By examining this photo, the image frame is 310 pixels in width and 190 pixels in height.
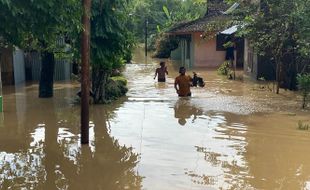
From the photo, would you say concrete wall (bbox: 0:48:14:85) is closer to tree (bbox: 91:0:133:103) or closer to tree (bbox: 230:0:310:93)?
tree (bbox: 91:0:133:103)

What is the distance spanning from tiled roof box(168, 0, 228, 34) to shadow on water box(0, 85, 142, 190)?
17924 millimetres

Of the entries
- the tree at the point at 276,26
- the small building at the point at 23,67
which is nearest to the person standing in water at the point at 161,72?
the small building at the point at 23,67

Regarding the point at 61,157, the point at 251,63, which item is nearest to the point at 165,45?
the point at 251,63

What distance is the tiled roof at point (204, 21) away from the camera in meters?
30.0

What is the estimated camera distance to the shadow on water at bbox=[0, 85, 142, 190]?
22.5 ft

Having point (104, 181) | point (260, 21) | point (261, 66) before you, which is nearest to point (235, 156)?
point (104, 181)

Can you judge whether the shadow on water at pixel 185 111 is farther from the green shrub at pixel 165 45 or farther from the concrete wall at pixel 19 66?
the green shrub at pixel 165 45

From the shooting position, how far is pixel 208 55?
104 ft

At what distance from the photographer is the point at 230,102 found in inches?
581

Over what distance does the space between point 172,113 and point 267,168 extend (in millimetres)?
5468

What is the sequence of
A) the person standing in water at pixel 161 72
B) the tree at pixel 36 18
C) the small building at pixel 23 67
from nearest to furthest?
the tree at pixel 36 18, the small building at pixel 23 67, the person standing in water at pixel 161 72

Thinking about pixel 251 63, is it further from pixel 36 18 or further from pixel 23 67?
pixel 36 18

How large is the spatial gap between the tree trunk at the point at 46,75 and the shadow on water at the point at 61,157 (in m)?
3.99

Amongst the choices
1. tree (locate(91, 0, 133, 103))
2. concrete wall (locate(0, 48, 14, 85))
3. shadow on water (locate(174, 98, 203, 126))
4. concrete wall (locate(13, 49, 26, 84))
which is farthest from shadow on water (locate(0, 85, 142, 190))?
concrete wall (locate(13, 49, 26, 84))
